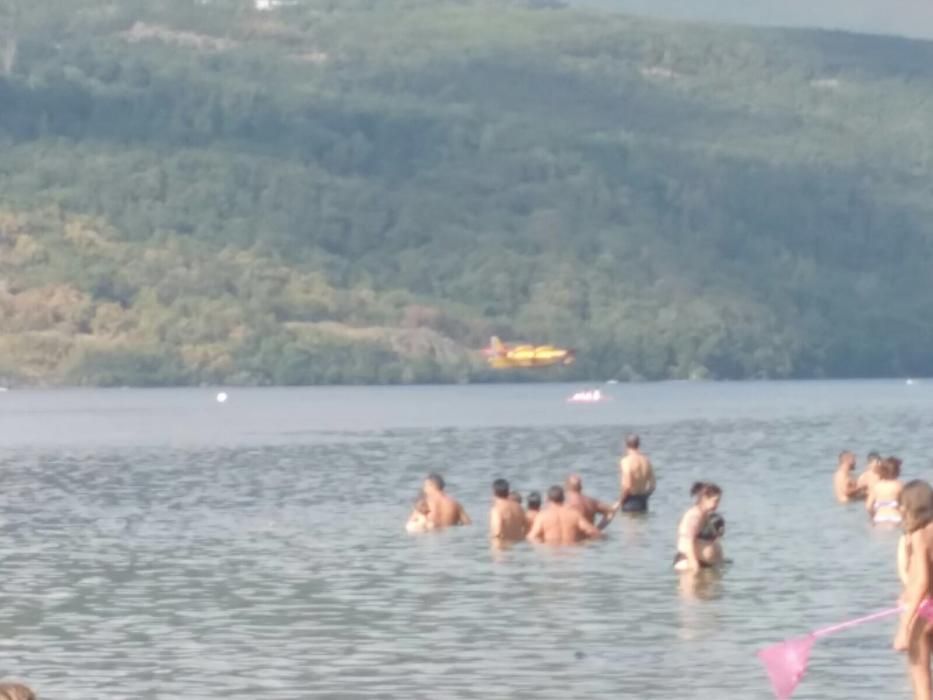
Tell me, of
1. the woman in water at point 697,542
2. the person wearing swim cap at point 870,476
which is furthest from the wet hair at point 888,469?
the woman in water at point 697,542

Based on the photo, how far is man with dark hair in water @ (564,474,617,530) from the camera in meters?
42.7

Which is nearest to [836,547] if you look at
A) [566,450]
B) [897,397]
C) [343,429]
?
[566,450]

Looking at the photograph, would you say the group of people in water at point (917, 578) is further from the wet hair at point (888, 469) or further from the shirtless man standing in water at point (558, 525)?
the wet hair at point (888, 469)

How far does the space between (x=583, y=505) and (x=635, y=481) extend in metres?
5.72

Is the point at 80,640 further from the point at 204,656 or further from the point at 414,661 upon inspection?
the point at 414,661

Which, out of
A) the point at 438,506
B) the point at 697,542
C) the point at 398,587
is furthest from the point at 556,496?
the point at 398,587

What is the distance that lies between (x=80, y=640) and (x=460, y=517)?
16561 millimetres

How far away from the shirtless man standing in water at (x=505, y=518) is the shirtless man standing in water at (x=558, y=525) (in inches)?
15.4

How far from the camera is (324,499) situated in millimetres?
58156

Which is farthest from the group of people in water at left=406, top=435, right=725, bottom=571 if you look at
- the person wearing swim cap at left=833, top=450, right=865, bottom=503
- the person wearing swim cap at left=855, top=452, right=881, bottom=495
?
the person wearing swim cap at left=833, top=450, right=865, bottom=503

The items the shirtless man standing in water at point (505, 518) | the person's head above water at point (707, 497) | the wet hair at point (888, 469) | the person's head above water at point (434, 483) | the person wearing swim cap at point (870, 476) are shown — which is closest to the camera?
the person's head above water at point (707, 497)

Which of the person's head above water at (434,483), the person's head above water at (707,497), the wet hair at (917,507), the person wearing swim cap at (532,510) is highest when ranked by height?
the wet hair at (917,507)

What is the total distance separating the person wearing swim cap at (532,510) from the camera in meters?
42.7

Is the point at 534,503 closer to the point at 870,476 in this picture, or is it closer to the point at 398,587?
the point at 398,587
